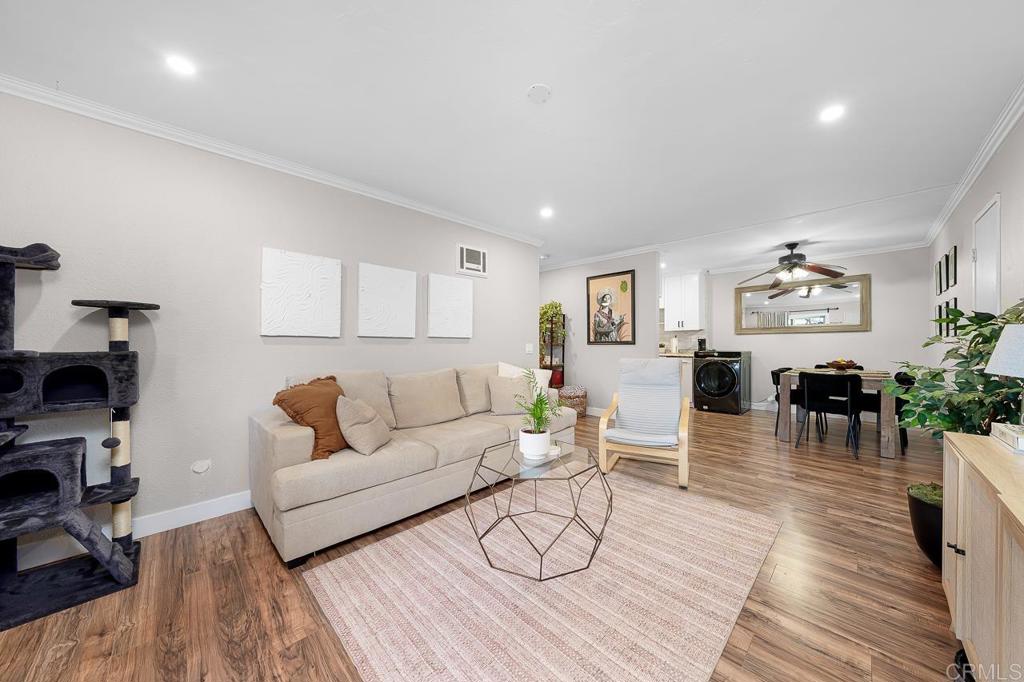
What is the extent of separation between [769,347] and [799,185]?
12.7 ft

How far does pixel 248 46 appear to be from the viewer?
5.72ft

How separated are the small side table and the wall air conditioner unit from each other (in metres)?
2.41

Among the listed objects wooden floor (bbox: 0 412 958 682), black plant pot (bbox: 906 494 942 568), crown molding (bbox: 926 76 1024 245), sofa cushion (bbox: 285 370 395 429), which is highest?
crown molding (bbox: 926 76 1024 245)

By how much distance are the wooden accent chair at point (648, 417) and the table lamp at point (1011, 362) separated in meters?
1.71

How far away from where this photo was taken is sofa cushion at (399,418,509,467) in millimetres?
2631

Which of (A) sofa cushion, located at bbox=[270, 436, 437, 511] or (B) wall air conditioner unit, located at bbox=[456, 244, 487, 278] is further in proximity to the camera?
(B) wall air conditioner unit, located at bbox=[456, 244, 487, 278]

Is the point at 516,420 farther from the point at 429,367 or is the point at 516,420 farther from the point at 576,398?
the point at 576,398

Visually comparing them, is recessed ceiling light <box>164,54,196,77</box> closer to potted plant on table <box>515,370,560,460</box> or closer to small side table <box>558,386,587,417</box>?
potted plant on table <box>515,370,560,460</box>

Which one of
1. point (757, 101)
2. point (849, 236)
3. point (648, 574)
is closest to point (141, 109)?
point (757, 101)

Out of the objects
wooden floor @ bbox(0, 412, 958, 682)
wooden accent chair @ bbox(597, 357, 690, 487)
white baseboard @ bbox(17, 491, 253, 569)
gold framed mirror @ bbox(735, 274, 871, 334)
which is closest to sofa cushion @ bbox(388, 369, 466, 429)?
wooden floor @ bbox(0, 412, 958, 682)

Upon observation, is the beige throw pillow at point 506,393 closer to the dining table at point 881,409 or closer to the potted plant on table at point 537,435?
the potted plant on table at point 537,435

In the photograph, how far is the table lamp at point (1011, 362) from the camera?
4.19 feet

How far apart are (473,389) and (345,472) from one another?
5.26 ft

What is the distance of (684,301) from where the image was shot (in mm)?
6836
